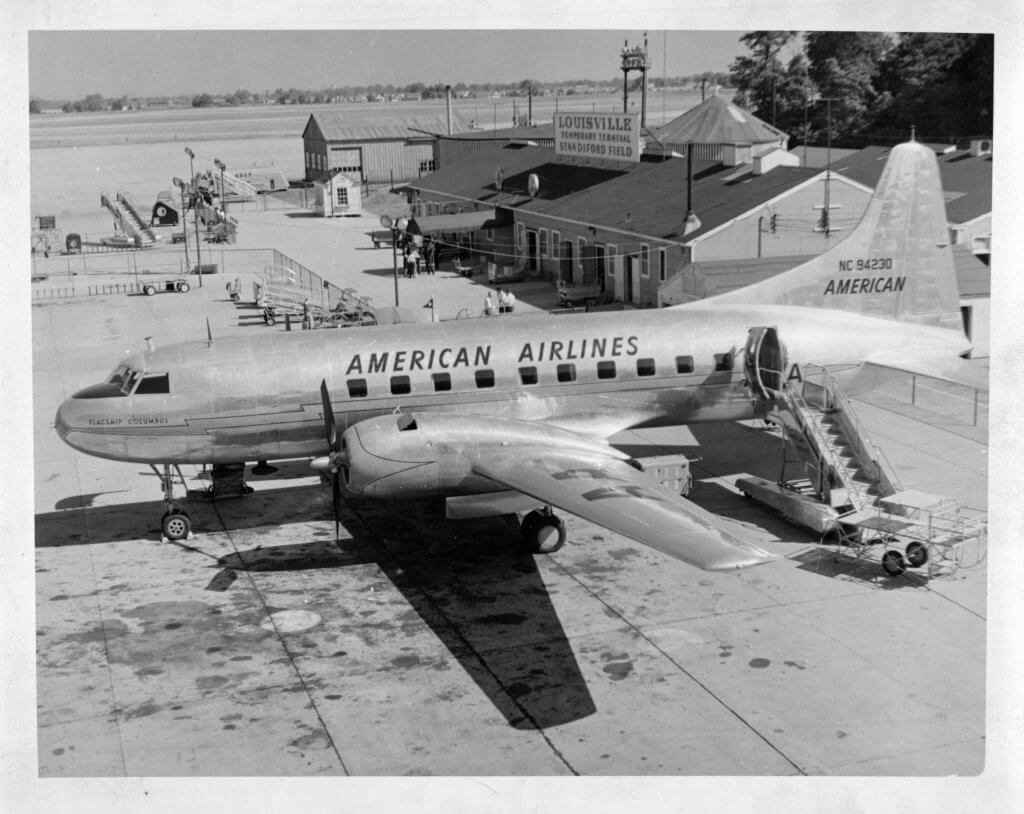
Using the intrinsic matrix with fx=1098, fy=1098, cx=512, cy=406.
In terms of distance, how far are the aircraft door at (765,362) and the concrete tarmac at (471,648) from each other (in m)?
2.84

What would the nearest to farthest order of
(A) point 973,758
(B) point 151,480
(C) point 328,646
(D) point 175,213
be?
(A) point 973,758, (C) point 328,646, (B) point 151,480, (D) point 175,213

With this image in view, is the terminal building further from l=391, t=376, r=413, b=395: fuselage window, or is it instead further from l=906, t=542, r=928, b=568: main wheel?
l=391, t=376, r=413, b=395: fuselage window

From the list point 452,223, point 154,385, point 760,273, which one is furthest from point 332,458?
point 452,223

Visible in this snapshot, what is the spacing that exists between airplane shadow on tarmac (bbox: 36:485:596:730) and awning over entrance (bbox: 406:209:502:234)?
121ft

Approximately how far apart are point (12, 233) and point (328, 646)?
8.77 meters

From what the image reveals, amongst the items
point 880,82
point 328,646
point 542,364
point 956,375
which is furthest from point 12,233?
point 880,82

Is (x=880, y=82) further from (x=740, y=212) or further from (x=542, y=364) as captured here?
(x=542, y=364)

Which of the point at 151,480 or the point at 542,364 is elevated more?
the point at 542,364

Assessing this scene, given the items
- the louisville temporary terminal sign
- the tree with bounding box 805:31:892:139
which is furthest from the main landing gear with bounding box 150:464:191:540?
the tree with bounding box 805:31:892:139

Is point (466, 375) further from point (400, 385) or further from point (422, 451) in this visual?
point (422, 451)

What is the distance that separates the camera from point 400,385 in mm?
24859

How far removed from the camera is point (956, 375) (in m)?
25.7

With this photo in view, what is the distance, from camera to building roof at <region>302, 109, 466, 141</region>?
105750mm

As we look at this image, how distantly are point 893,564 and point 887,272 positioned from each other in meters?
8.94
